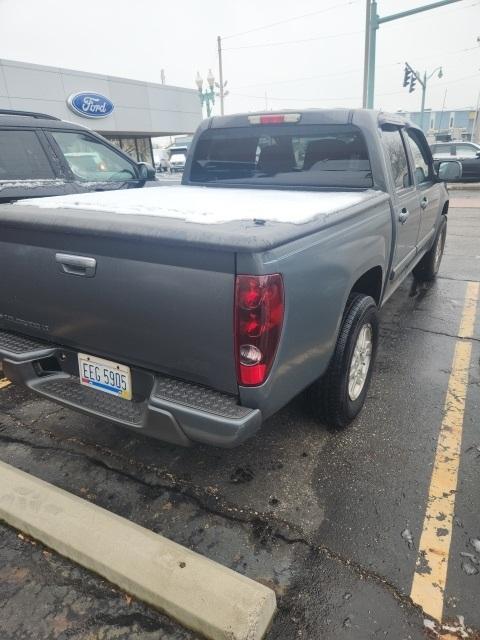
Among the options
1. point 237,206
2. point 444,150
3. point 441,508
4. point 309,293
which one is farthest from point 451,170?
point 444,150

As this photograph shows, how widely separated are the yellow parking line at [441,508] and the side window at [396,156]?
1620mm

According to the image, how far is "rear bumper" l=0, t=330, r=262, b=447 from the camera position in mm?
1958

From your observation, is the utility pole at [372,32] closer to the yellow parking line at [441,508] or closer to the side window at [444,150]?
the side window at [444,150]

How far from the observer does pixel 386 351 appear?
4.20 metres

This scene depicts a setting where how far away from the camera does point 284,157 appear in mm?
3736

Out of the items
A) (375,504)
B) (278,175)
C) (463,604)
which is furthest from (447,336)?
(463,604)

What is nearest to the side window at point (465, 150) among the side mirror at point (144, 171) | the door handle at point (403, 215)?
the side mirror at point (144, 171)

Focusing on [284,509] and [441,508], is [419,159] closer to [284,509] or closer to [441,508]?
[441,508]

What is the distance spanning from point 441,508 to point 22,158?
4.62 m

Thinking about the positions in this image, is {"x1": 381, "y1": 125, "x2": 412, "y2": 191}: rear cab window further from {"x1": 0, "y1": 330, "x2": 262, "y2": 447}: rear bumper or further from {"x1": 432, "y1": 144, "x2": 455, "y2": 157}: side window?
{"x1": 432, "y1": 144, "x2": 455, "y2": 157}: side window

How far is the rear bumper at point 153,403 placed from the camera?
1.96 metres

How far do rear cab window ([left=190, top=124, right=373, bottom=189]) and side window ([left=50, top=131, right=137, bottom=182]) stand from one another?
1.61 m

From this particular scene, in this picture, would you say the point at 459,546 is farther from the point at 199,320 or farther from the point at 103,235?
the point at 103,235

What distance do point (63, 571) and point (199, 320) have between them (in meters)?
1.30
